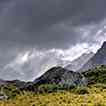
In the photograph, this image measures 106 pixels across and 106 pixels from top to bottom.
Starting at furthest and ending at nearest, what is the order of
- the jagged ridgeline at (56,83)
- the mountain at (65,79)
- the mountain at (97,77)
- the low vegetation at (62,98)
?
the mountain at (97,77) < the mountain at (65,79) < the jagged ridgeline at (56,83) < the low vegetation at (62,98)

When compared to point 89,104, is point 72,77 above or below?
above

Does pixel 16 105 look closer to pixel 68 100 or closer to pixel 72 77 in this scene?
pixel 68 100

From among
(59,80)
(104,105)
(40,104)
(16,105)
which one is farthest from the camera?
(59,80)

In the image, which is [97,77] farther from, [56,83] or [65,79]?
[56,83]

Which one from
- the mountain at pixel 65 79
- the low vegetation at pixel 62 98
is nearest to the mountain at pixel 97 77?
the mountain at pixel 65 79

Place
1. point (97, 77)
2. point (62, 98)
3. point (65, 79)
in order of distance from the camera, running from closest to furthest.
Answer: point (62, 98)
point (65, 79)
point (97, 77)

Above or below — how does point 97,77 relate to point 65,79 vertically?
above

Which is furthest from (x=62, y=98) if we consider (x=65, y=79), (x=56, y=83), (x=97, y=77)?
(x=97, y=77)

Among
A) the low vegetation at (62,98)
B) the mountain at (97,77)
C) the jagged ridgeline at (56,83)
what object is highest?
the mountain at (97,77)

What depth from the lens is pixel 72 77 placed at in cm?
9300

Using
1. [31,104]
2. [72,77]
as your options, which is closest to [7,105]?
[31,104]

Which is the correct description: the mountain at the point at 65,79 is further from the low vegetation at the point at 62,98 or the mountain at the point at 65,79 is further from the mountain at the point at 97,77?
the low vegetation at the point at 62,98

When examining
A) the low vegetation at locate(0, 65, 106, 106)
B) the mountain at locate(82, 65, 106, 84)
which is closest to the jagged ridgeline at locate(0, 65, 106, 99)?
the mountain at locate(82, 65, 106, 84)

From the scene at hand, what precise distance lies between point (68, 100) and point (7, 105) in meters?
6.82
